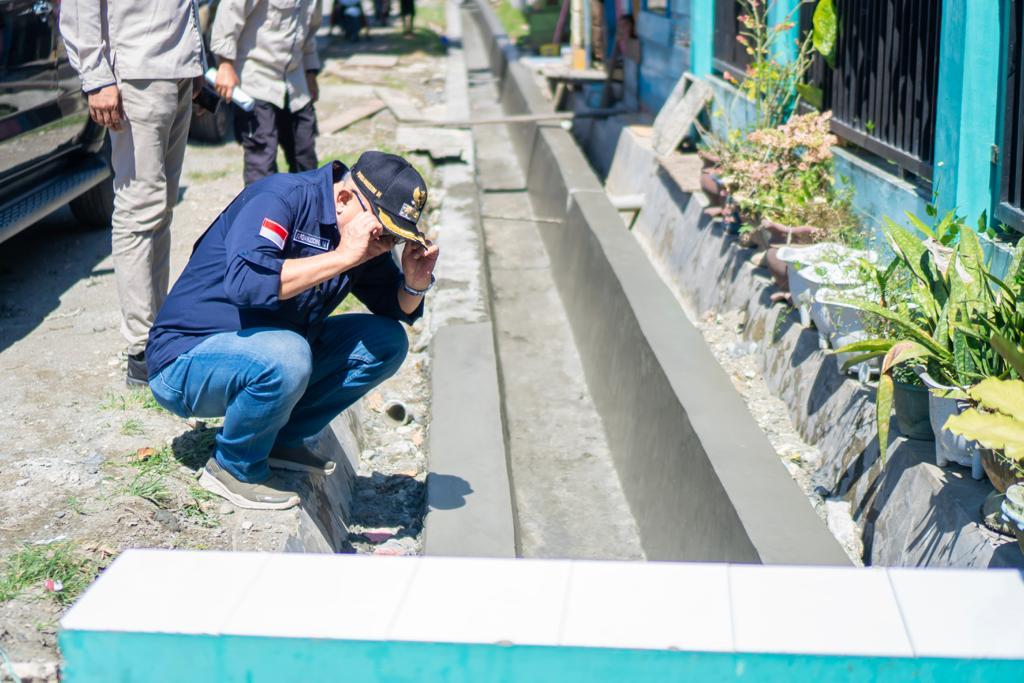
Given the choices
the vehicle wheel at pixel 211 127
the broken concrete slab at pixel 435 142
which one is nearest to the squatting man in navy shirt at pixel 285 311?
the vehicle wheel at pixel 211 127

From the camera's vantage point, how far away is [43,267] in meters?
6.37

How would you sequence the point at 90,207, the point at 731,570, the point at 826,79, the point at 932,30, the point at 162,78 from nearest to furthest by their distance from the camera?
the point at 731,570 → the point at 162,78 → the point at 932,30 → the point at 826,79 → the point at 90,207

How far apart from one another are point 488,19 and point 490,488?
19.9m

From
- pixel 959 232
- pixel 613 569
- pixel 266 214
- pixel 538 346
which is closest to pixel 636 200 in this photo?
pixel 538 346

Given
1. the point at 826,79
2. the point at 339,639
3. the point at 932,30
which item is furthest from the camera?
the point at 826,79

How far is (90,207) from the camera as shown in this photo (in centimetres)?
689

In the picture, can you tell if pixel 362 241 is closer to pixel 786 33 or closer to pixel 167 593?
pixel 167 593

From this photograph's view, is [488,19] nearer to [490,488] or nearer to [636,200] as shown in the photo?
[636,200]

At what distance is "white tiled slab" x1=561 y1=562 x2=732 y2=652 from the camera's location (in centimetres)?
191

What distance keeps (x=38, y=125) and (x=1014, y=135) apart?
447 centimetres

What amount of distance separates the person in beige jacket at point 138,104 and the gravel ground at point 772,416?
268 cm

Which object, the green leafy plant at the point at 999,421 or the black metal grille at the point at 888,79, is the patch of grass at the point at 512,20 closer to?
the black metal grille at the point at 888,79

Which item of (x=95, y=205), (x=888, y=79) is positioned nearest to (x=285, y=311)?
(x=888, y=79)

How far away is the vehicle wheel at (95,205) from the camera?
270 inches
